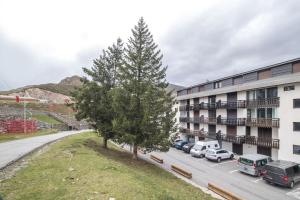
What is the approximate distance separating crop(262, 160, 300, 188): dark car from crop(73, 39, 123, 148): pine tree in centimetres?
1774

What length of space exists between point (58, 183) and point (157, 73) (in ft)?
53.4

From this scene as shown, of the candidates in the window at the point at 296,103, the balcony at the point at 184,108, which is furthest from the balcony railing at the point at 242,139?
the balcony at the point at 184,108

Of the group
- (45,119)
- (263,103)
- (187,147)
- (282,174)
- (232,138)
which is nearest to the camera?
(282,174)

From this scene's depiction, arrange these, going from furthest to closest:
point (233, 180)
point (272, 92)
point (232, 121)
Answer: point (232, 121) → point (272, 92) → point (233, 180)

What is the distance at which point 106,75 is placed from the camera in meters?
30.1

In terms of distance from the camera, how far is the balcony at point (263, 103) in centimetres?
2948

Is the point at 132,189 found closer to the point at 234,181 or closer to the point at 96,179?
the point at 96,179

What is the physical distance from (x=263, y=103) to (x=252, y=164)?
10278 millimetres

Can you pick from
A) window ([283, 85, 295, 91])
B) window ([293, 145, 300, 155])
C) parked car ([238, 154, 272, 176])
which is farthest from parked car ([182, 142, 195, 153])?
window ([283, 85, 295, 91])

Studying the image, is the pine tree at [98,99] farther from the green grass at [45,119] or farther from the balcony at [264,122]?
the green grass at [45,119]

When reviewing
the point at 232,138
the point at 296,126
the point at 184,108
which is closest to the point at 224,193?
the point at 296,126

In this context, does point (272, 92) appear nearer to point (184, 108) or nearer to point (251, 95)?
point (251, 95)

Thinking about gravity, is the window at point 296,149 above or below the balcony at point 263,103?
below

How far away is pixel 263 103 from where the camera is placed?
31.4 m
